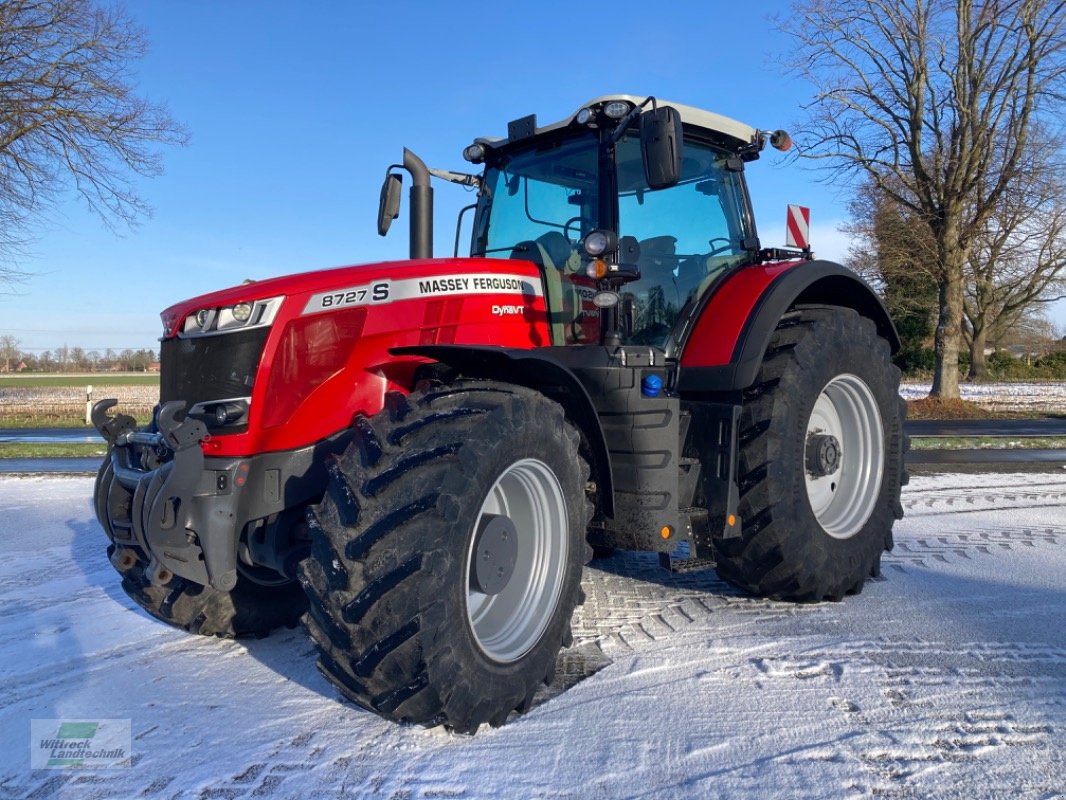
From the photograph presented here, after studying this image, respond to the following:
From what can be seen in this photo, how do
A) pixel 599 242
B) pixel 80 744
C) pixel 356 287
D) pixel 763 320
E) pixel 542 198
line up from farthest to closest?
pixel 542 198
pixel 763 320
pixel 599 242
pixel 356 287
pixel 80 744

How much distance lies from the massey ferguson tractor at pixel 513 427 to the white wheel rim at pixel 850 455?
0.01 metres

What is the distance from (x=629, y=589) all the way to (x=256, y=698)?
2026 mm

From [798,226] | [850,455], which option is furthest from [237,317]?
[798,226]

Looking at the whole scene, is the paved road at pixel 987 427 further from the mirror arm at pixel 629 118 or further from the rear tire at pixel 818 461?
the mirror arm at pixel 629 118

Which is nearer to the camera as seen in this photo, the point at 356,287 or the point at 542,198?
the point at 356,287

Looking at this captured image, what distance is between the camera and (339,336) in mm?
3000

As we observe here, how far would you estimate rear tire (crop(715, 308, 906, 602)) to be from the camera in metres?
3.70

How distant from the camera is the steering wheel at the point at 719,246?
4202mm

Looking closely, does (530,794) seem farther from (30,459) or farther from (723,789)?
(30,459)

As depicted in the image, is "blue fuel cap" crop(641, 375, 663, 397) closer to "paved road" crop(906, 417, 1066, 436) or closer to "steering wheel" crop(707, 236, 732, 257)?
"steering wheel" crop(707, 236, 732, 257)

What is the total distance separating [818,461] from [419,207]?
2406mm

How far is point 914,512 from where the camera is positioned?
20.8 feet

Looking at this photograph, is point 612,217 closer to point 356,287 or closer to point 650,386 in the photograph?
point 650,386

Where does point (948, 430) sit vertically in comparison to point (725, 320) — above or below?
below
